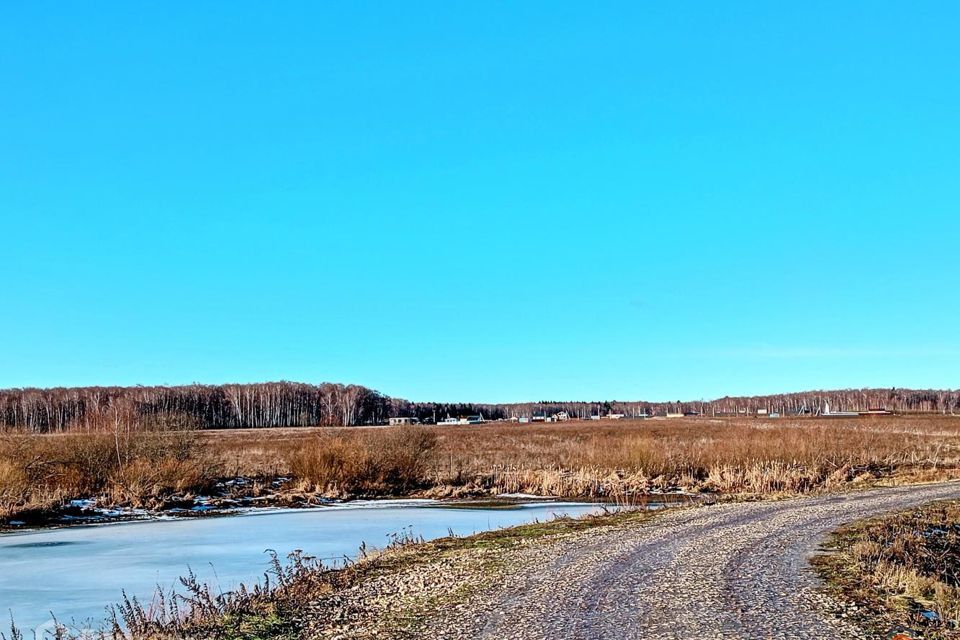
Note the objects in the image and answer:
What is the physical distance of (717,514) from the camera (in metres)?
16.3

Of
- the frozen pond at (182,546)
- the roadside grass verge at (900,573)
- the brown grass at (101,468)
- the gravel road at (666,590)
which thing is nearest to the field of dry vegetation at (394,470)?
the brown grass at (101,468)

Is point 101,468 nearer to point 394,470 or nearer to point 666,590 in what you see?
point 394,470

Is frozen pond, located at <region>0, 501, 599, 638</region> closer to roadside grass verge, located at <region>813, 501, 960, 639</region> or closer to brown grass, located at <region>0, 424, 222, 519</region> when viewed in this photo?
brown grass, located at <region>0, 424, 222, 519</region>

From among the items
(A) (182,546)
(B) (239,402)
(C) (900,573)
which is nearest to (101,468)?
(A) (182,546)

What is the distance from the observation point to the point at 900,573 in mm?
8812

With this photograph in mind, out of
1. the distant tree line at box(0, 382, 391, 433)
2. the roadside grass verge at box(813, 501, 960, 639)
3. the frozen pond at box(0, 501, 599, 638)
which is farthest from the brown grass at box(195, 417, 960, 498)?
the distant tree line at box(0, 382, 391, 433)

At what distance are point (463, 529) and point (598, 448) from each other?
59.2 ft

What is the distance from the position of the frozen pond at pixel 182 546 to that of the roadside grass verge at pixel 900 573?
25.4 feet

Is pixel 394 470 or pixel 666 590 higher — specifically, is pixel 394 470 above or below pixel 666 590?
below

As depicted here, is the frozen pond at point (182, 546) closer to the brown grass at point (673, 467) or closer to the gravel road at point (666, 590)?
the brown grass at point (673, 467)

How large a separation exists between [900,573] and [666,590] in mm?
2669

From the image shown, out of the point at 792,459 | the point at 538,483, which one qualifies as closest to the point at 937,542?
the point at 538,483

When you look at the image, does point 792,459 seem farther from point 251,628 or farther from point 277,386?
point 277,386

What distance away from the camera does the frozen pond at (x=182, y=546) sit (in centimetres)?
1079
